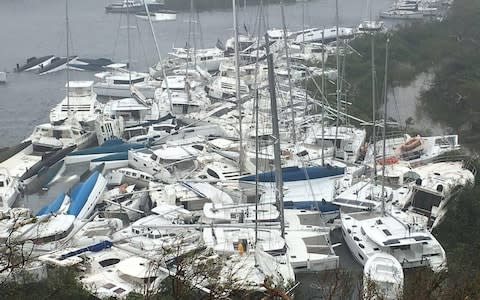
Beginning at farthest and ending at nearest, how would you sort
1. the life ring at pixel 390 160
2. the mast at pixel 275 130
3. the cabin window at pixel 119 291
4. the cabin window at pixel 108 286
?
1. the life ring at pixel 390 160
2. the mast at pixel 275 130
3. the cabin window at pixel 108 286
4. the cabin window at pixel 119 291

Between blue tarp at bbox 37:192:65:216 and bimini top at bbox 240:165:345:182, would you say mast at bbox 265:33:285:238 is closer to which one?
bimini top at bbox 240:165:345:182

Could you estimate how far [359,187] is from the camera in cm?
1661

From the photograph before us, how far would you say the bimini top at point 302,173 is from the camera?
1719 centimetres

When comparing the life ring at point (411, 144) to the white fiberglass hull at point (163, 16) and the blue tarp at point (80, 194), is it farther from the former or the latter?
the white fiberglass hull at point (163, 16)

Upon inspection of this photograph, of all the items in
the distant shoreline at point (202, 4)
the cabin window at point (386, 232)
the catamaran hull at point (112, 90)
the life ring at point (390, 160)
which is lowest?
the cabin window at point (386, 232)

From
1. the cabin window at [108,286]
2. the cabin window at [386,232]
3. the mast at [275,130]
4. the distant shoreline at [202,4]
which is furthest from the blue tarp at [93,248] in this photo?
the distant shoreline at [202,4]

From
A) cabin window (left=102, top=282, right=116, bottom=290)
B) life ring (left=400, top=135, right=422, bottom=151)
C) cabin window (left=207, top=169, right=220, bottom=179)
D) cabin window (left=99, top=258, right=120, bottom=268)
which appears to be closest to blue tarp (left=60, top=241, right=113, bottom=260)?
cabin window (left=99, top=258, right=120, bottom=268)

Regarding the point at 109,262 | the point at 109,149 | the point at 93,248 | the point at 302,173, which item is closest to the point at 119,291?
the point at 109,262

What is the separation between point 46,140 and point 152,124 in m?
3.69

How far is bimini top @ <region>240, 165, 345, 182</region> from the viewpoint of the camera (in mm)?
17189

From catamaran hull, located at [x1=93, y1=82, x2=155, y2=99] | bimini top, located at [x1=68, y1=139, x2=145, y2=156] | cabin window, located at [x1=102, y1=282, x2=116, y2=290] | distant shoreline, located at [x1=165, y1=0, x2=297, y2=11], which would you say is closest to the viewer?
cabin window, located at [x1=102, y1=282, x2=116, y2=290]

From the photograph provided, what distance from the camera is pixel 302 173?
17.3m

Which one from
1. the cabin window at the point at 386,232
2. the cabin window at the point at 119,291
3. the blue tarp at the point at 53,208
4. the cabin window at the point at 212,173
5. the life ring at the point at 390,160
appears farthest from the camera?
the life ring at the point at 390,160

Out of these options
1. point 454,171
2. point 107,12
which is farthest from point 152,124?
point 107,12
